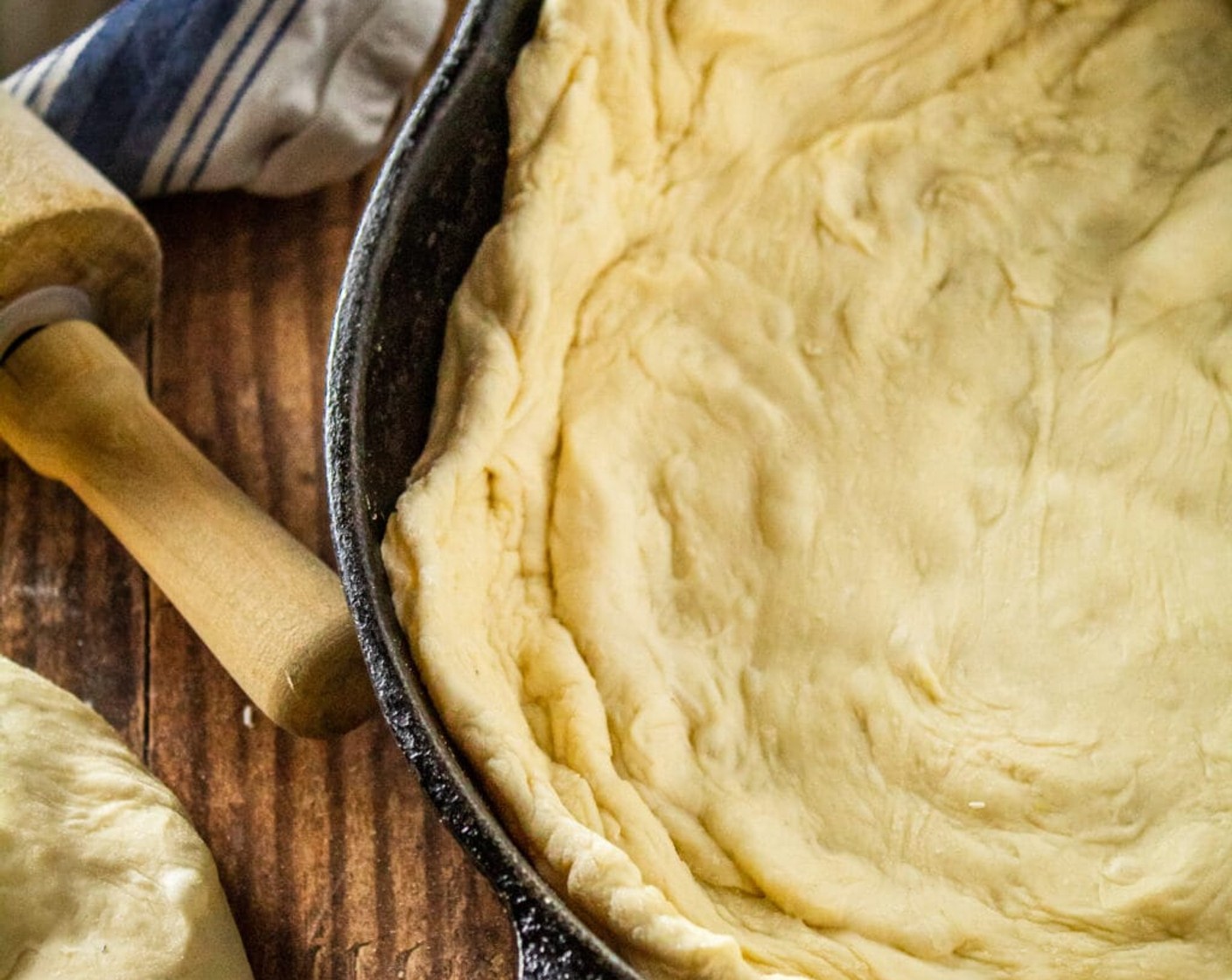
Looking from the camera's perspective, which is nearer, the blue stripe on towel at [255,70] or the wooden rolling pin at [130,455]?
the wooden rolling pin at [130,455]

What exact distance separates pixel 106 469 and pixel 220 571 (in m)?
0.17

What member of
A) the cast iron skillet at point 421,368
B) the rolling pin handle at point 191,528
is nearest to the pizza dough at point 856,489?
the cast iron skillet at point 421,368

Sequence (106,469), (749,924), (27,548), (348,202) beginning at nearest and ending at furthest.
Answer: (749,924) < (106,469) < (27,548) < (348,202)

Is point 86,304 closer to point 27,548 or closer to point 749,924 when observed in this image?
point 27,548

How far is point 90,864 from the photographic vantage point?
95 centimetres

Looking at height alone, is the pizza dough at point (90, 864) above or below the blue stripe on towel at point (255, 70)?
below

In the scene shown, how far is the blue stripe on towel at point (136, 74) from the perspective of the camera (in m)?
1.33

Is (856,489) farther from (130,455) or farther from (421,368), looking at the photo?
(130,455)

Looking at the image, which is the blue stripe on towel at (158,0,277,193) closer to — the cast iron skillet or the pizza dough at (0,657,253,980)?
the cast iron skillet

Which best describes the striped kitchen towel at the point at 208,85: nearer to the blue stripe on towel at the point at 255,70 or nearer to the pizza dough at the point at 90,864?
the blue stripe on towel at the point at 255,70

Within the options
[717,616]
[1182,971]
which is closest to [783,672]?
[717,616]

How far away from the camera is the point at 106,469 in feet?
3.74

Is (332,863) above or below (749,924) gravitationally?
below

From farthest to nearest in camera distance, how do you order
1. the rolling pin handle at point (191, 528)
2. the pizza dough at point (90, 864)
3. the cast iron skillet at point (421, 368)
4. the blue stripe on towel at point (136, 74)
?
the blue stripe on towel at point (136, 74), the rolling pin handle at point (191, 528), the pizza dough at point (90, 864), the cast iron skillet at point (421, 368)
